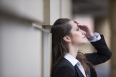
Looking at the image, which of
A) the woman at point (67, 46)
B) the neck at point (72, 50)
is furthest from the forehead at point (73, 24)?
the neck at point (72, 50)

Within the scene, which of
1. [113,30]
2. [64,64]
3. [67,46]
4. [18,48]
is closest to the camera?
[18,48]

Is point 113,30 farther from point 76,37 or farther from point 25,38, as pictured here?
point 25,38

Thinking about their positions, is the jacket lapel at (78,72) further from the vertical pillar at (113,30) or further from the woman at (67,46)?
the vertical pillar at (113,30)

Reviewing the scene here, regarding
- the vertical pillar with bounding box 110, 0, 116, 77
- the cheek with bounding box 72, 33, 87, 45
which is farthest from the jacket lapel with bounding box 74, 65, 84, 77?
the vertical pillar with bounding box 110, 0, 116, 77

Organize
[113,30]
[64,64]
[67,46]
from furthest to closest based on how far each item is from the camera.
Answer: [113,30], [67,46], [64,64]

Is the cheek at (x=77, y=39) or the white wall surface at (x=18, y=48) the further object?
the cheek at (x=77, y=39)

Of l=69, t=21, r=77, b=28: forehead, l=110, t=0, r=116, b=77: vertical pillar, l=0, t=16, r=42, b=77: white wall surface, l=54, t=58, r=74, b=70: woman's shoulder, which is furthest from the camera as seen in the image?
l=110, t=0, r=116, b=77: vertical pillar

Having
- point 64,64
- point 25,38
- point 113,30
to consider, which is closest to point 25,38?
point 25,38

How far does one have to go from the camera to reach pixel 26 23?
2.78ft

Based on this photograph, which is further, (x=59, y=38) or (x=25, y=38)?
(x=59, y=38)

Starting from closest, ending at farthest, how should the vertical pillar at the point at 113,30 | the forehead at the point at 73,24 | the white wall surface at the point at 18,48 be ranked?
the white wall surface at the point at 18,48
the forehead at the point at 73,24
the vertical pillar at the point at 113,30

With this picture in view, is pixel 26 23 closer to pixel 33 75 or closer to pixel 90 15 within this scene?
pixel 33 75

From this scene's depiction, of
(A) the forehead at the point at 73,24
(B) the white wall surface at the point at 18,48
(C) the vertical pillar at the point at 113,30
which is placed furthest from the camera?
(C) the vertical pillar at the point at 113,30

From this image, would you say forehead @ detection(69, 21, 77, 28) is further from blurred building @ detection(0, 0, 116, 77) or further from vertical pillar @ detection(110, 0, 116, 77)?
vertical pillar @ detection(110, 0, 116, 77)
